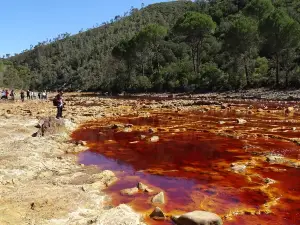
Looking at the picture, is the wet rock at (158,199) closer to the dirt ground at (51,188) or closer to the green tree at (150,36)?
the dirt ground at (51,188)

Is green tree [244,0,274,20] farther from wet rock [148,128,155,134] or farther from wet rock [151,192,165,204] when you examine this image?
wet rock [151,192,165,204]

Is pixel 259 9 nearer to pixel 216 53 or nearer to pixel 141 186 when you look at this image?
pixel 216 53

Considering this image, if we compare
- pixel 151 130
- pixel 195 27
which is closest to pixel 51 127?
pixel 151 130

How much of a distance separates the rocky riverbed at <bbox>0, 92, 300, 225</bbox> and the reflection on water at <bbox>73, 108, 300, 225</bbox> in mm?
32

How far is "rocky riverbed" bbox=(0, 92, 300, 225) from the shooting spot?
32.0ft

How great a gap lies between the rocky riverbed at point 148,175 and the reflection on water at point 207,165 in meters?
0.03

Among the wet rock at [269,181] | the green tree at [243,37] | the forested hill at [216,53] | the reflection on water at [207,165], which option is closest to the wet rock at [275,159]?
the reflection on water at [207,165]

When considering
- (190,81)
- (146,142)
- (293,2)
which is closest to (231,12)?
(293,2)

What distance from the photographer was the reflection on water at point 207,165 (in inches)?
414

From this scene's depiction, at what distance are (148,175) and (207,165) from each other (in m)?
2.89

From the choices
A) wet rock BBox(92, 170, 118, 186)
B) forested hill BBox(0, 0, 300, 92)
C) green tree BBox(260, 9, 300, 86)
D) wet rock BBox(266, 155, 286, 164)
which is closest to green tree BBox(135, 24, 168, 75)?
forested hill BBox(0, 0, 300, 92)

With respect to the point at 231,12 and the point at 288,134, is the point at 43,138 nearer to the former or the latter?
the point at 288,134

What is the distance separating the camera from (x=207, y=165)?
15.5 meters

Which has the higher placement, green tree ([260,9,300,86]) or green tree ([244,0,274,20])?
green tree ([244,0,274,20])
